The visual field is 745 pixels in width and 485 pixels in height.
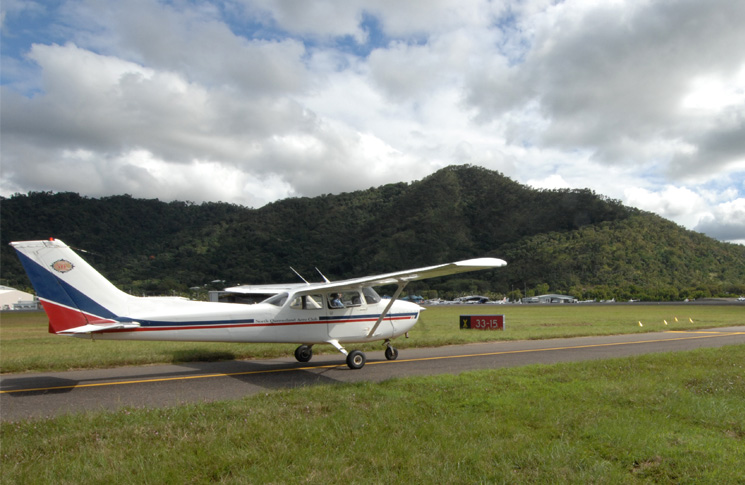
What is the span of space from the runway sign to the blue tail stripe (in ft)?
66.2

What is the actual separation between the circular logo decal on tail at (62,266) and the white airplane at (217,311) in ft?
0.06

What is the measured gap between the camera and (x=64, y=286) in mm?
9562

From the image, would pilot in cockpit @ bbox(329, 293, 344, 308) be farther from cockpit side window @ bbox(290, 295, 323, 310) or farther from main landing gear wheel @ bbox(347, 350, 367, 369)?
main landing gear wheel @ bbox(347, 350, 367, 369)

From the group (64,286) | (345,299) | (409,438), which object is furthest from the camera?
(345,299)

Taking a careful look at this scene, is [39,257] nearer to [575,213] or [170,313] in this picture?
[170,313]

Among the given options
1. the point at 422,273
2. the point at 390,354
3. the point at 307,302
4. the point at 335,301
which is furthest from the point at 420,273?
the point at 390,354

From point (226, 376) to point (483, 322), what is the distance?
18.1 meters

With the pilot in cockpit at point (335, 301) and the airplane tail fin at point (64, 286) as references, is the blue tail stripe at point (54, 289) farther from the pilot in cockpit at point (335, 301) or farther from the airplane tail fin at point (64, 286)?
the pilot in cockpit at point (335, 301)

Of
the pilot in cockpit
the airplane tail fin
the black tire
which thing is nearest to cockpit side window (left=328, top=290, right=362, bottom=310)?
the pilot in cockpit

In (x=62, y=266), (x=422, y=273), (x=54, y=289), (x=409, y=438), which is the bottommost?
(x=409, y=438)

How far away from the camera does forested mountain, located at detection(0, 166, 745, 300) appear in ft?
355

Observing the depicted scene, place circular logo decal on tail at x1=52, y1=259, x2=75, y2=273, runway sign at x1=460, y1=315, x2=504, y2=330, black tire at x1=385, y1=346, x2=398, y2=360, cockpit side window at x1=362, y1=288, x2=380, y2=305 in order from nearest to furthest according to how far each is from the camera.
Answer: circular logo decal on tail at x1=52, y1=259, x2=75, y2=273, cockpit side window at x1=362, y1=288, x2=380, y2=305, black tire at x1=385, y1=346, x2=398, y2=360, runway sign at x1=460, y1=315, x2=504, y2=330

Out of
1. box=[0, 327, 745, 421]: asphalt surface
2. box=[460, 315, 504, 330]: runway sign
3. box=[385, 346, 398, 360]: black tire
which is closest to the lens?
box=[0, 327, 745, 421]: asphalt surface

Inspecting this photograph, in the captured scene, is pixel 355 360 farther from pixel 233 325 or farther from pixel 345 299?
pixel 233 325
